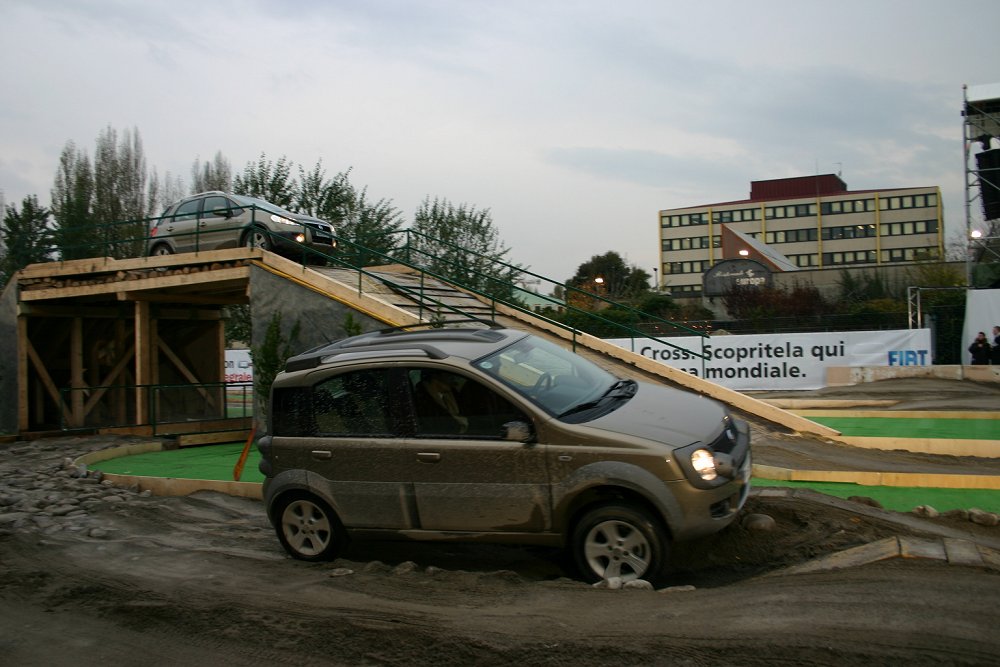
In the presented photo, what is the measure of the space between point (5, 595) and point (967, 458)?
1030cm

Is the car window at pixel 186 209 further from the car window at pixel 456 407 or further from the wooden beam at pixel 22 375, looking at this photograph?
the car window at pixel 456 407

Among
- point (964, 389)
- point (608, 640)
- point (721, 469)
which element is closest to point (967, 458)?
point (721, 469)

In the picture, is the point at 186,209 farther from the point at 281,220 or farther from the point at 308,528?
the point at 308,528

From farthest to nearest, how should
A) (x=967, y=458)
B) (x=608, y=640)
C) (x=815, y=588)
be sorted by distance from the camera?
(x=967, y=458)
(x=815, y=588)
(x=608, y=640)

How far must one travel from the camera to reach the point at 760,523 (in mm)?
6398

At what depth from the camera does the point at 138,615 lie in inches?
216

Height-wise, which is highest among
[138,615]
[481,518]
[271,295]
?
[271,295]

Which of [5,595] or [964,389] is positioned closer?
[5,595]

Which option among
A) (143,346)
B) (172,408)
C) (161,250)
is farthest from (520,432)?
(161,250)

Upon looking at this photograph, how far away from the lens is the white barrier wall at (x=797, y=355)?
23.8 meters

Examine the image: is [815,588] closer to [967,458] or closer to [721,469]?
[721,469]

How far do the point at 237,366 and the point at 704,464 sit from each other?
31698mm

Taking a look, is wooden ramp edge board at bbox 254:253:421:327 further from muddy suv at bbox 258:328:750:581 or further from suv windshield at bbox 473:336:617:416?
suv windshield at bbox 473:336:617:416

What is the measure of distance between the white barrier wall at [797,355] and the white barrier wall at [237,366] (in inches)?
696
